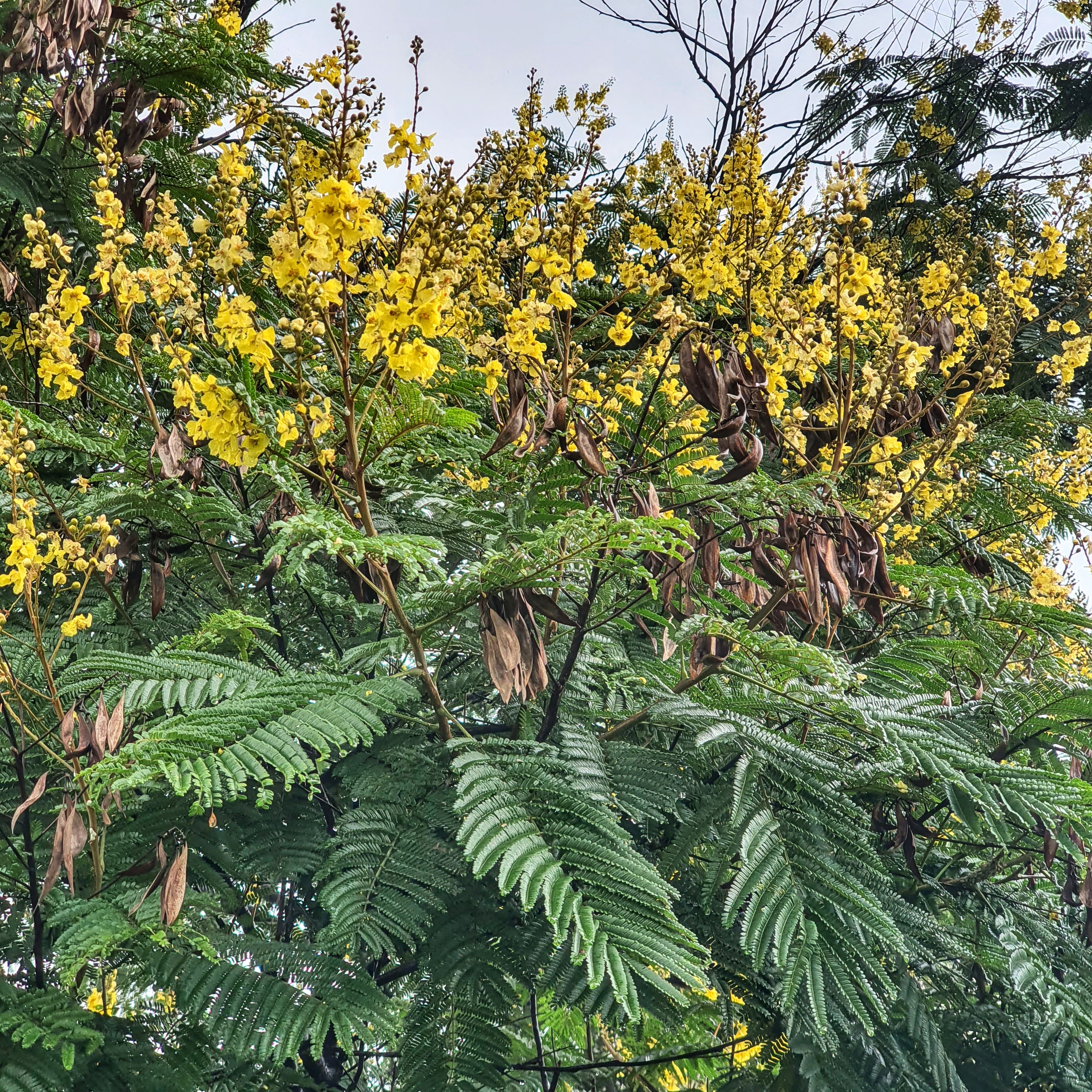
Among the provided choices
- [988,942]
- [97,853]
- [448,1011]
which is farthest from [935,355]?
[97,853]

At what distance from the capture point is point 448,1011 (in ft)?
5.37

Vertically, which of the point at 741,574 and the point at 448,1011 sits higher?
the point at 741,574

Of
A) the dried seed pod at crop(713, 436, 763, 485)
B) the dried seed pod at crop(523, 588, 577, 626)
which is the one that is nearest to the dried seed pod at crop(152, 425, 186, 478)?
the dried seed pod at crop(523, 588, 577, 626)

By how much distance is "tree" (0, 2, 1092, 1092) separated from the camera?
4.45 feet

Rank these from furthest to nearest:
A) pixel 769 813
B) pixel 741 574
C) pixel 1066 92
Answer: pixel 1066 92
pixel 741 574
pixel 769 813

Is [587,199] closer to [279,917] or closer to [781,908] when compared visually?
[781,908]

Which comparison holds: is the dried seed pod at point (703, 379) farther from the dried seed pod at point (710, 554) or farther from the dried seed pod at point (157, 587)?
the dried seed pod at point (157, 587)

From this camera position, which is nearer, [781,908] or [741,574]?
[781,908]

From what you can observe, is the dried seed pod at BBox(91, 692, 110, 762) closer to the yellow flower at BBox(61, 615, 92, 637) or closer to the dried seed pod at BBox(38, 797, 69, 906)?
the dried seed pod at BBox(38, 797, 69, 906)

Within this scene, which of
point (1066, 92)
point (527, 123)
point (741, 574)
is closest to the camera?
point (741, 574)

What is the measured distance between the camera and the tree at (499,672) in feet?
4.45

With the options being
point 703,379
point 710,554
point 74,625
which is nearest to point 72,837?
point 74,625

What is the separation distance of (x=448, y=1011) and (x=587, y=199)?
1.55 metres

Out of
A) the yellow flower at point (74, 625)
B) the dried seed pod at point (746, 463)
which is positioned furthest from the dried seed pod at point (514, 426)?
the yellow flower at point (74, 625)
